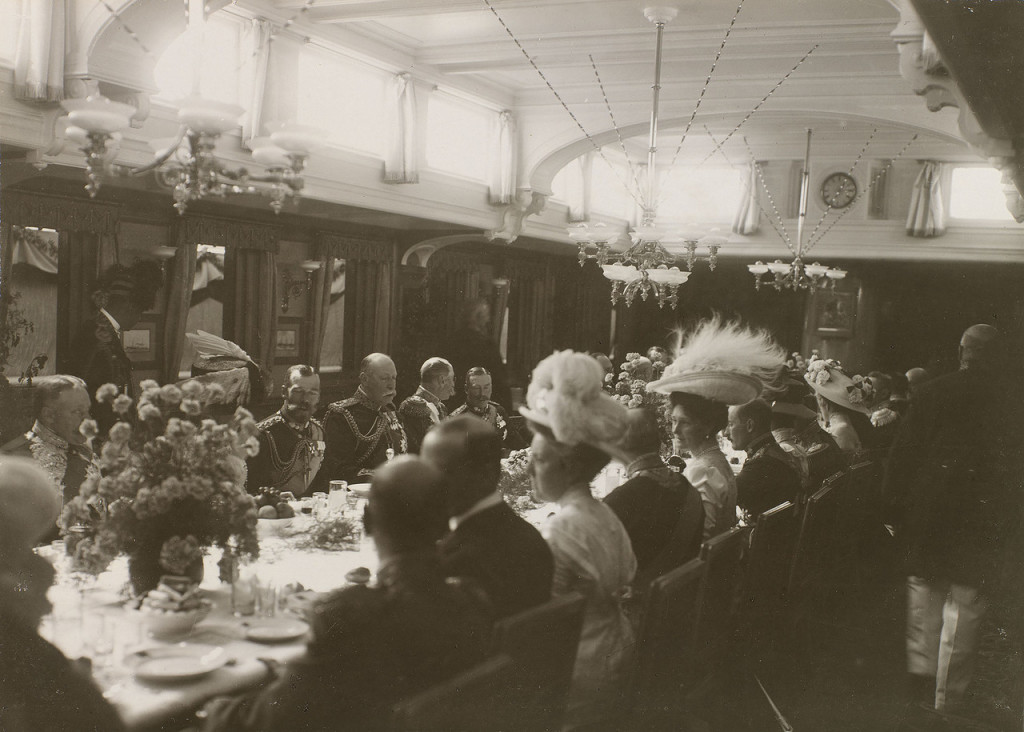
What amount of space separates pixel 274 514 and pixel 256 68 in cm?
415

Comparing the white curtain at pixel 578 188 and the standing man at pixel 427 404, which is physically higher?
the white curtain at pixel 578 188

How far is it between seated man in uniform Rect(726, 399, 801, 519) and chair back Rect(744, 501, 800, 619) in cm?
17

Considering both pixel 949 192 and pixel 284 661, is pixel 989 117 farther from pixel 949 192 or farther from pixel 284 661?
pixel 949 192

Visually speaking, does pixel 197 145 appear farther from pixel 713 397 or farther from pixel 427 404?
pixel 427 404

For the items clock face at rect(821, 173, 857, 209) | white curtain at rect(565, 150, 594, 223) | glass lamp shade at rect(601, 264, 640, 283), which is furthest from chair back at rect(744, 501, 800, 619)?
clock face at rect(821, 173, 857, 209)

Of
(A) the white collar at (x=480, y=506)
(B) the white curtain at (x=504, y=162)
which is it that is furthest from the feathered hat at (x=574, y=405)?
(B) the white curtain at (x=504, y=162)

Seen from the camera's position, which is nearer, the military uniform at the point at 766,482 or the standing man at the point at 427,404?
the military uniform at the point at 766,482

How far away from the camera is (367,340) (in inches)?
375

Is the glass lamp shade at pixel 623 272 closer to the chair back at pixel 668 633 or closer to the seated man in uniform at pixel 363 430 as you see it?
the seated man in uniform at pixel 363 430

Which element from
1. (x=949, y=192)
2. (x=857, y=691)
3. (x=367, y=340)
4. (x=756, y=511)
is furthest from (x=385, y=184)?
(x=949, y=192)

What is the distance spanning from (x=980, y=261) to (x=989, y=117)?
34.8 ft

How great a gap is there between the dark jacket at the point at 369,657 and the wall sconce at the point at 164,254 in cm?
570

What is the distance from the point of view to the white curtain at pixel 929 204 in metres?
12.3

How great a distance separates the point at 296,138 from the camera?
137 inches
